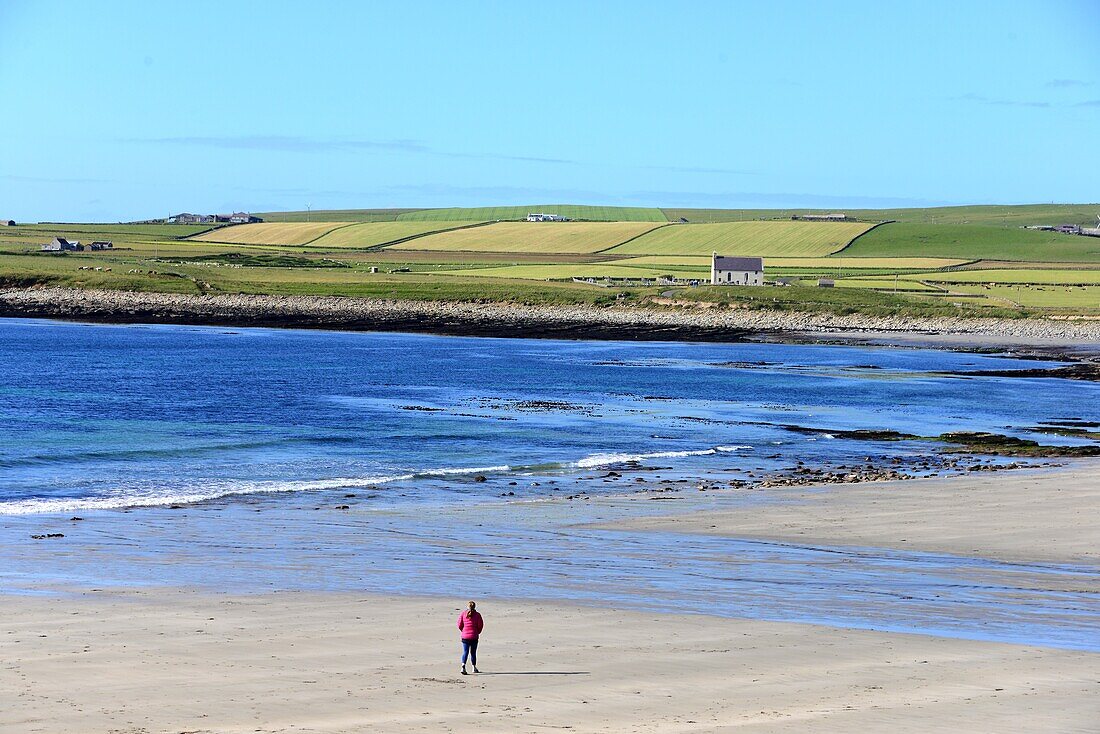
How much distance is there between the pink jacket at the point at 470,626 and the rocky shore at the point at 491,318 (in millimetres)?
84683

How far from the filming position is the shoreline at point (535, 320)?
97.4 m

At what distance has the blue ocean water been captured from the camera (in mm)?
34875

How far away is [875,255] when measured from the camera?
7028 inches

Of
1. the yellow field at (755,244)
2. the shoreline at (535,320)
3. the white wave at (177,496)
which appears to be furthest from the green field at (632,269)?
the white wave at (177,496)

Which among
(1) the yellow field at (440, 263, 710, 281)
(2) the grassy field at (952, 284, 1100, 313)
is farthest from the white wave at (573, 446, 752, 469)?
(1) the yellow field at (440, 263, 710, 281)

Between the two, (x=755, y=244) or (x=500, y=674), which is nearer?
(x=500, y=674)

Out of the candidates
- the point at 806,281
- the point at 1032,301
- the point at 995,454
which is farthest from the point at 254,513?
the point at 806,281

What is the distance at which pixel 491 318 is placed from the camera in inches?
4370

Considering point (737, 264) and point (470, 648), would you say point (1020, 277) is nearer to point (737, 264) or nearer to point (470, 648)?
point (737, 264)

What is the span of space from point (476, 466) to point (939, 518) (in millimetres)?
14547

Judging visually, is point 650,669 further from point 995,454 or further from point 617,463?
point 995,454

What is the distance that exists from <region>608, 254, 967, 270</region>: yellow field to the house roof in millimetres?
23723

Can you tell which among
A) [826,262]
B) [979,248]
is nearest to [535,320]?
[826,262]

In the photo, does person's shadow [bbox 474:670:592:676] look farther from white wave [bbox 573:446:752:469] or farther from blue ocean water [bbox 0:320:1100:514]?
white wave [bbox 573:446:752:469]
